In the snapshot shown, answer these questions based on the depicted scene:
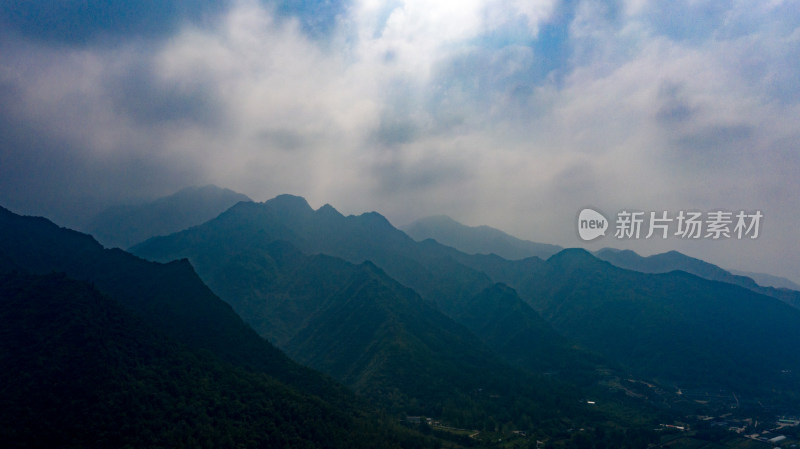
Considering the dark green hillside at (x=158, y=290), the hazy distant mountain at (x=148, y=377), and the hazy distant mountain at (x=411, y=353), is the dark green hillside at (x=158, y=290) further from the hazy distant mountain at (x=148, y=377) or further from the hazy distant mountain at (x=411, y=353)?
the hazy distant mountain at (x=411, y=353)

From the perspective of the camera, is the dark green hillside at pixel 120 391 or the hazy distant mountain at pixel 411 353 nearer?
the dark green hillside at pixel 120 391

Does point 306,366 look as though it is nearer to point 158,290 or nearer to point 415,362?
point 415,362

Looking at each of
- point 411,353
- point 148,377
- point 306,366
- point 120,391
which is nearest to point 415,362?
point 411,353

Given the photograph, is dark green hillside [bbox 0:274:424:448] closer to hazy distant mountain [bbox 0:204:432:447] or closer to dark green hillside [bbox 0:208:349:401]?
hazy distant mountain [bbox 0:204:432:447]

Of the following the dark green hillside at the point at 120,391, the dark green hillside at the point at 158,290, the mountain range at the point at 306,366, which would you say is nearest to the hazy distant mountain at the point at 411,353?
the mountain range at the point at 306,366

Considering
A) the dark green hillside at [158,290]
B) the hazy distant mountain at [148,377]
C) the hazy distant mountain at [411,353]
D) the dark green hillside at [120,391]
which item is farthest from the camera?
the hazy distant mountain at [411,353]

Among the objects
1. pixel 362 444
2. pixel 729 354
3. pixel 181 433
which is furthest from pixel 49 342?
pixel 729 354

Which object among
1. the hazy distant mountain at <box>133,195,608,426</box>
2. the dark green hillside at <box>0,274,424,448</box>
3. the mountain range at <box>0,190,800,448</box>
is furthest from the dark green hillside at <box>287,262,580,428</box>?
the dark green hillside at <box>0,274,424,448</box>
